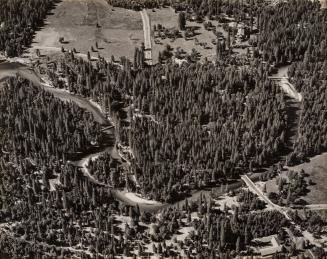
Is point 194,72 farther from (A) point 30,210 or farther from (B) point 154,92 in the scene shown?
(A) point 30,210

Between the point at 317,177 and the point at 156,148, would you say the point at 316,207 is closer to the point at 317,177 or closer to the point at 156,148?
the point at 317,177

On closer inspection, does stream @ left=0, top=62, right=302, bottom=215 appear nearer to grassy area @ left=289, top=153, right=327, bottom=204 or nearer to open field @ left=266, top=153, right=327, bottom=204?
open field @ left=266, top=153, right=327, bottom=204

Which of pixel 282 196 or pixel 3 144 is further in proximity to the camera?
pixel 3 144

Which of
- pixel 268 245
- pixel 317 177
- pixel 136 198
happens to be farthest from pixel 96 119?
pixel 268 245

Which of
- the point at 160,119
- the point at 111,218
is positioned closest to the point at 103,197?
the point at 111,218

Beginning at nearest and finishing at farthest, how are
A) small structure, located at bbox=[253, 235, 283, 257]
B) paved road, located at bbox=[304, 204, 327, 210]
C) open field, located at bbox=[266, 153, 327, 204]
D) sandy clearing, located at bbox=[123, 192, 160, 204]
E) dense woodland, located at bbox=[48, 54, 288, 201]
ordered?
1. small structure, located at bbox=[253, 235, 283, 257]
2. paved road, located at bbox=[304, 204, 327, 210]
3. sandy clearing, located at bbox=[123, 192, 160, 204]
4. open field, located at bbox=[266, 153, 327, 204]
5. dense woodland, located at bbox=[48, 54, 288, 201]

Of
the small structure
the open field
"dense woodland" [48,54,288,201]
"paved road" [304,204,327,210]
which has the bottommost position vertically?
the small structure

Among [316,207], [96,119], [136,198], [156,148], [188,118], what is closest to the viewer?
[316,207]

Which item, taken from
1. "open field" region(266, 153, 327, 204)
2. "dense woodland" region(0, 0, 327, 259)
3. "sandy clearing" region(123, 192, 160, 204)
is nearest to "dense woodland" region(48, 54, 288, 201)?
"dense woodland" region(0, 0, 327, 259)

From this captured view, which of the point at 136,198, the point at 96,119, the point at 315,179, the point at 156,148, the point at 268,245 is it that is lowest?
the point at 268,245
